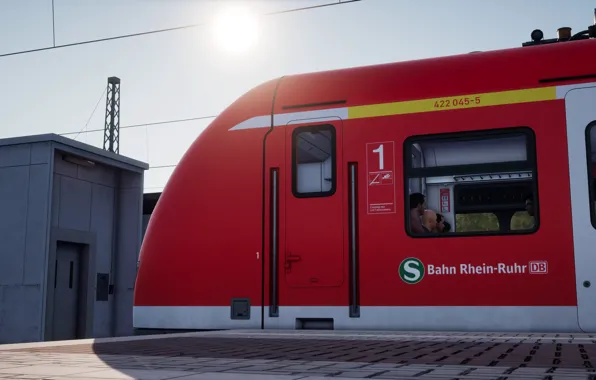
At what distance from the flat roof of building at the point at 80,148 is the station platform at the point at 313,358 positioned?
8302 millimetres

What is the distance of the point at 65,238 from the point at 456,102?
9.28 m

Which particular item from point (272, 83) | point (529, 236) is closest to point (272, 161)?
point (272, 83)

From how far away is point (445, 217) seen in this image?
658 cm

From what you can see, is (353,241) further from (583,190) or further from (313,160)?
(583,190)

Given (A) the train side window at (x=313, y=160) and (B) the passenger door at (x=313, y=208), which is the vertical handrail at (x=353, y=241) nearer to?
(B) the passenger door at (x=313, y=208)

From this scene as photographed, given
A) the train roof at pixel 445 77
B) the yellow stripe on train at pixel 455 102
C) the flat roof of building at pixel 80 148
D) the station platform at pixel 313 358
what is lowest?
the station platform at pixel 313 358

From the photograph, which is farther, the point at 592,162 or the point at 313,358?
the point at 592,162

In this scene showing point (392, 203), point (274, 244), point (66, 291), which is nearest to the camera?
point (392, 203)

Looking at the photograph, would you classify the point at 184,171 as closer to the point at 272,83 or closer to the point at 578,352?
the point at 272,83

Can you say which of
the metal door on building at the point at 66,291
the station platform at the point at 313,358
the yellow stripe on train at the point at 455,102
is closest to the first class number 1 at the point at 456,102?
the yellow stripe on train at the point at 455,102

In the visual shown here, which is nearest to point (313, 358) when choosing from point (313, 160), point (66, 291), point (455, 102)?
point (313, 160)

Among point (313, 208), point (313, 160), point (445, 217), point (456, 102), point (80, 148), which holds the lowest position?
point (445, 217)

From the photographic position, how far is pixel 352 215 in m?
6.67

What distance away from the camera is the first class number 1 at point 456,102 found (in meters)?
6.53
